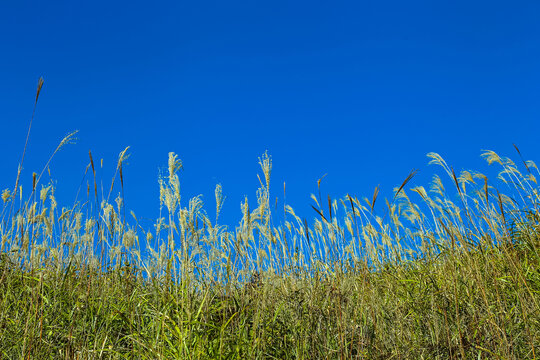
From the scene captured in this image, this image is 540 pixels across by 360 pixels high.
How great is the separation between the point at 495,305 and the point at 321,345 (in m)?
1.47

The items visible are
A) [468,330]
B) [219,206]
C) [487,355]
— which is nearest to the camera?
[487,355]

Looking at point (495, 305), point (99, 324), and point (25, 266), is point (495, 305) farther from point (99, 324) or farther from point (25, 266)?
point (25, 266)

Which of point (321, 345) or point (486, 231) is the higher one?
point (486, 231)

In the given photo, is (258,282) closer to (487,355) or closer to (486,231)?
(487,355)

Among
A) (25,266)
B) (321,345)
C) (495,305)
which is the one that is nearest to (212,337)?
(321,345)

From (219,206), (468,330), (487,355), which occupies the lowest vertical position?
(487,355)

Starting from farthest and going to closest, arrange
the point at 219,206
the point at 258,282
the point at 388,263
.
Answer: the point at 388,263 < the point at 258,282 < the point at 219,206

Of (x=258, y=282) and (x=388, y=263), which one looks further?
(x=388, y=263)

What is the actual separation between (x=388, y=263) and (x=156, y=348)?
3318mm

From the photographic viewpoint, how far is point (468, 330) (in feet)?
9.30

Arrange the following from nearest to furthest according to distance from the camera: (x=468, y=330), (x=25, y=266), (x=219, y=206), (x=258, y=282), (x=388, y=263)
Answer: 1. (x=468, y=330)
2. (x=219, y=206)
3. (x=258, y=282)
4. (x=25, y=266)
5. (x=388, y=263)

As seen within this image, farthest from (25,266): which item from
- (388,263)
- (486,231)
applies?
(486,231)

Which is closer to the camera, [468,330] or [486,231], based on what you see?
[468,330]

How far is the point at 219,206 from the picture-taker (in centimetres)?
303
